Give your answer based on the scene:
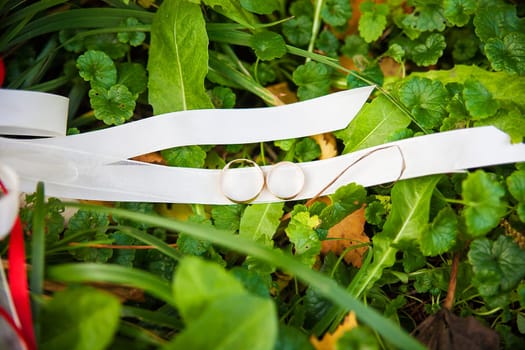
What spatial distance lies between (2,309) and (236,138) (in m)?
0.70

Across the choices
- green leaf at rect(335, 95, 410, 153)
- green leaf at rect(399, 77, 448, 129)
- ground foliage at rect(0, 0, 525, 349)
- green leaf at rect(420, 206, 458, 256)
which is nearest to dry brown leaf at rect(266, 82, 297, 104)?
ground foliage at rect(0, 0, 525, 349)

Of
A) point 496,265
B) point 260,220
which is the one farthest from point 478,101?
point 260,220

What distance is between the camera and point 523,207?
1172mm

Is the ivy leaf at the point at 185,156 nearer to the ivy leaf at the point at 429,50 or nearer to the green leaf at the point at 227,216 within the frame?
the green leaf at the point at 227,216

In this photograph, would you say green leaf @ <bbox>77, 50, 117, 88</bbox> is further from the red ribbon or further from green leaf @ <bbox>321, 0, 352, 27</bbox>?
green leaf @ <bbox>321, 0, 352, 27</bbox>

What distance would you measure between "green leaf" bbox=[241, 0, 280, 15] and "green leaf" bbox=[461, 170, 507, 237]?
699mm

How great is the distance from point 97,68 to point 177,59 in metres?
0.22

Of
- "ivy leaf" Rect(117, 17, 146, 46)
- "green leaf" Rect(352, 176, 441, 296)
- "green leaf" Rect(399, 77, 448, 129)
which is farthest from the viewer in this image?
"ivy leaf" Rect(117, 17, 146, 46)

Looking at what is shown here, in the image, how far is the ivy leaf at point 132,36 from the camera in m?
1.46

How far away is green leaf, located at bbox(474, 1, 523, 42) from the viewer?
1420 mm

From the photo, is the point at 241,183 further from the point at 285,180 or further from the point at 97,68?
the point at 97,68

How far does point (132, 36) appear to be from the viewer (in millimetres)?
1469

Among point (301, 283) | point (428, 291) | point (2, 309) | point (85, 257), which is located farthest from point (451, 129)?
point (2, 309)

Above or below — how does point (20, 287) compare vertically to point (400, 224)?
above
